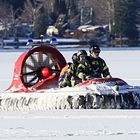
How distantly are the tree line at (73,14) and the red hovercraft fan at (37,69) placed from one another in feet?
157

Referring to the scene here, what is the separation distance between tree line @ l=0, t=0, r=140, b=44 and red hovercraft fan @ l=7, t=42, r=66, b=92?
157 feet

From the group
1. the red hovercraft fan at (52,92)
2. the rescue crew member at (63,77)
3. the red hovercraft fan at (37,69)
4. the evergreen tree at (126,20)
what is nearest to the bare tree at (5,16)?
the evergreen tree at (126,20)

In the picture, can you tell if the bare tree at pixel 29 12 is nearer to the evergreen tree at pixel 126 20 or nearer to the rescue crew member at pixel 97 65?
the evergreen tree at pixel 126 20

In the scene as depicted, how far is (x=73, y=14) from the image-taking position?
7862 centimetres

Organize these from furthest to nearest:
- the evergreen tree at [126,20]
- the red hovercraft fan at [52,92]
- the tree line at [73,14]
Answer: the tree line at [73,14] → the evergreen tree at [126,20] → the red hovercraft fan at [52,92]

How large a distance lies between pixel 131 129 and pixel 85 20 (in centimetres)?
7156

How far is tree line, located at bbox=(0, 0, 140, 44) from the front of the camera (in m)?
63.4

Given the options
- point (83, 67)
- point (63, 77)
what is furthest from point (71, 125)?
point (63, 77)

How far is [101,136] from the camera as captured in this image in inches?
338

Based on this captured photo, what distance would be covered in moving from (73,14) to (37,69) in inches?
2561

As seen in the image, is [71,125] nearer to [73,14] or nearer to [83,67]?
[83,67]

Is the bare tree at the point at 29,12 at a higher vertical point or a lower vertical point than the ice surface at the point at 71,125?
higher

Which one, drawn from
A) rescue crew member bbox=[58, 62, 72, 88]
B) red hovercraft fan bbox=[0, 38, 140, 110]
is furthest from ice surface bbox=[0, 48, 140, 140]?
rescue crew member bbox=[58, 62, 72, 88]

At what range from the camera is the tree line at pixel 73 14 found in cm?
6342
